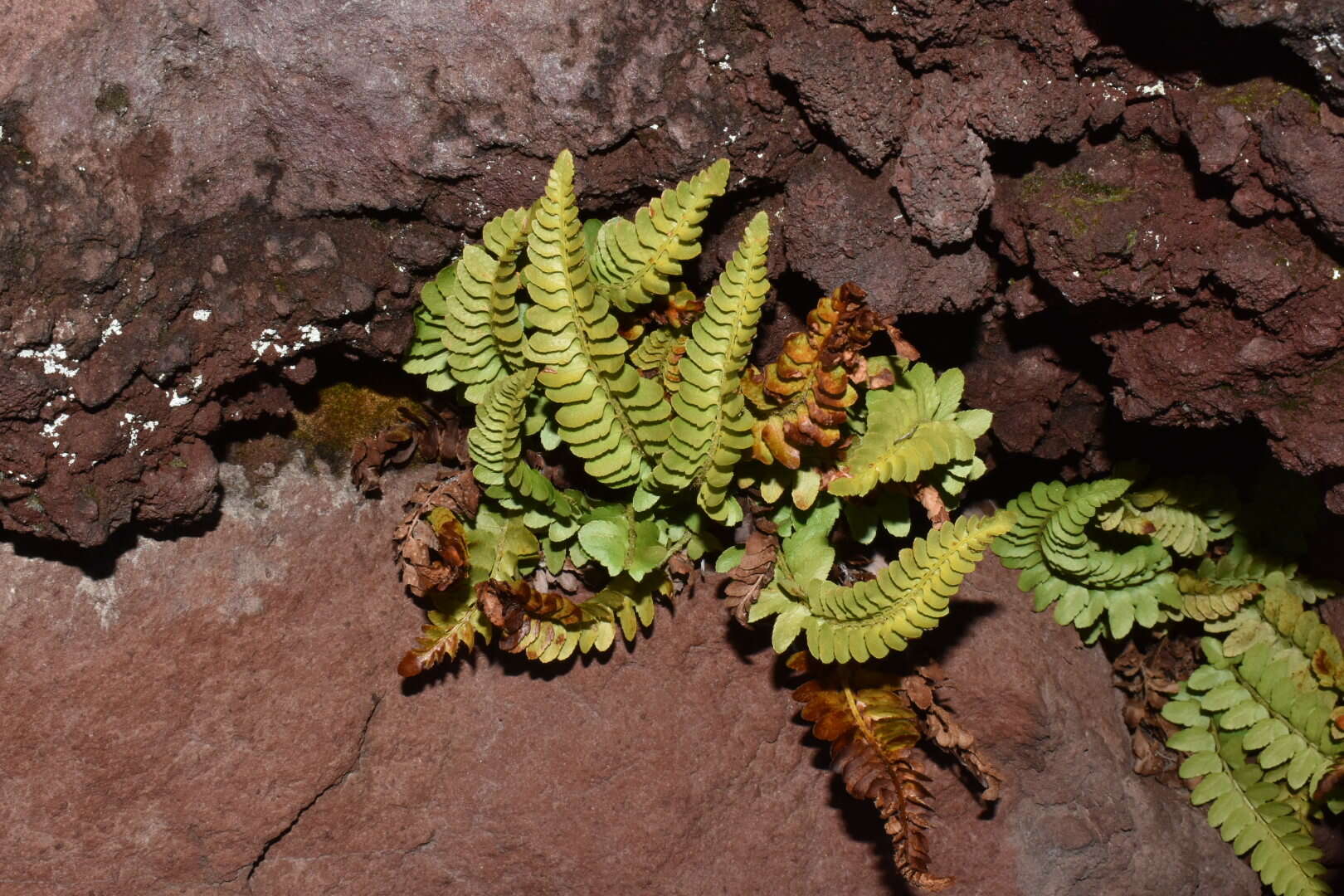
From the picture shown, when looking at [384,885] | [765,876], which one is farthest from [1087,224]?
[384,885]

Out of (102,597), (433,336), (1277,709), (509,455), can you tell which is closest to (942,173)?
(509,455)

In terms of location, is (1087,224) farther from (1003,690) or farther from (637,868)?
(637,868)

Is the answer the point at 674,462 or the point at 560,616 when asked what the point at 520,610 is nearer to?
the point at 560,616

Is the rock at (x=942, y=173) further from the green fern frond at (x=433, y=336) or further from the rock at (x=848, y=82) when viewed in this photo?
the green fern frond at (x=433, y=336)

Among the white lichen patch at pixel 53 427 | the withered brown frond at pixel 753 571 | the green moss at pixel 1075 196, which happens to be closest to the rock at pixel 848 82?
the green moss at pixel 1075 196

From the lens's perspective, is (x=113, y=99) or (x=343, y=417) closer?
(x=113, y=99)
